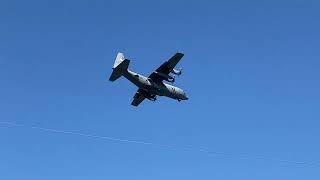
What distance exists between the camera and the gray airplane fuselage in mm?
121688

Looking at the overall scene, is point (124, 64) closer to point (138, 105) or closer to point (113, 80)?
point (113, 80)

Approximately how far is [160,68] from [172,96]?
494 cm

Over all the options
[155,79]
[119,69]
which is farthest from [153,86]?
[119,69]

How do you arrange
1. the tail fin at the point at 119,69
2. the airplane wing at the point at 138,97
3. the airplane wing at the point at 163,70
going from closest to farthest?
the tail fin at the point at 119,69 → the airplane wing at the point at 163,70 → the airplane wing at the point at 138,97

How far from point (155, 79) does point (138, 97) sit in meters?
6.27

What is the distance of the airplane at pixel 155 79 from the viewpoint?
12131cm

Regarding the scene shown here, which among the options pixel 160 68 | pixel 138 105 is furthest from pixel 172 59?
pixel 138 105

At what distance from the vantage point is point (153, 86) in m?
123

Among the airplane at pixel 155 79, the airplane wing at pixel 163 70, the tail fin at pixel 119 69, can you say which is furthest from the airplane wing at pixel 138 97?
the tail fin at pixel 119 69

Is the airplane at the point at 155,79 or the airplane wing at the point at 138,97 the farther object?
the airplane wing at the point at 138,97

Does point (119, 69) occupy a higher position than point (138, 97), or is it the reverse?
point (138, 97)

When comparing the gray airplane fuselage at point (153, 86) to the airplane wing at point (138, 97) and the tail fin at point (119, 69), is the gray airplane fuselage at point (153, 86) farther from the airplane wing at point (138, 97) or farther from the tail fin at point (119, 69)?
the airplane wing at point (138, 97)

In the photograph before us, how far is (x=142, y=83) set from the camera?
122 m

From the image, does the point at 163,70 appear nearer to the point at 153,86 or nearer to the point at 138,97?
the point at 153,86
